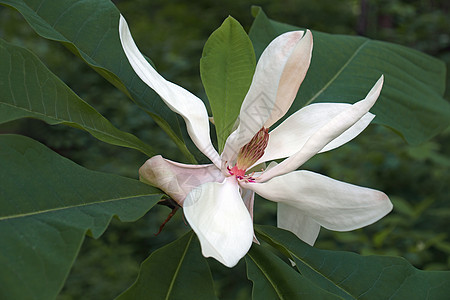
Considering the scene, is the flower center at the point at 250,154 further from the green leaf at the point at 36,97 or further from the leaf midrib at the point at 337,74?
the leaf midrib at the point at 337,74

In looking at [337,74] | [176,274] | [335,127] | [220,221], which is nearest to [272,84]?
[335,127]

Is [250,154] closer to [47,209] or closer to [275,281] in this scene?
[275,281]

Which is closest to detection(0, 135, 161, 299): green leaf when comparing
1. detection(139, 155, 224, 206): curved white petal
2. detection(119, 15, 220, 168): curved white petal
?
detection(139, 155, 224, 206): curved white petal

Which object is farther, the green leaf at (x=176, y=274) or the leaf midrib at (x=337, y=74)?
the leaf midrib at (x=337, y=74)

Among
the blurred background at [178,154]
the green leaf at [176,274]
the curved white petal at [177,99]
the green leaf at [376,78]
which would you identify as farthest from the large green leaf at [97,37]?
the blurred background at [178,154]

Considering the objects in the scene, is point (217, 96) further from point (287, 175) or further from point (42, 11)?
point (42, 11)

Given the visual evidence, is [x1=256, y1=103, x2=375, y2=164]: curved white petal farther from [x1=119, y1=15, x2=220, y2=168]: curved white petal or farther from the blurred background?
the blurred background
